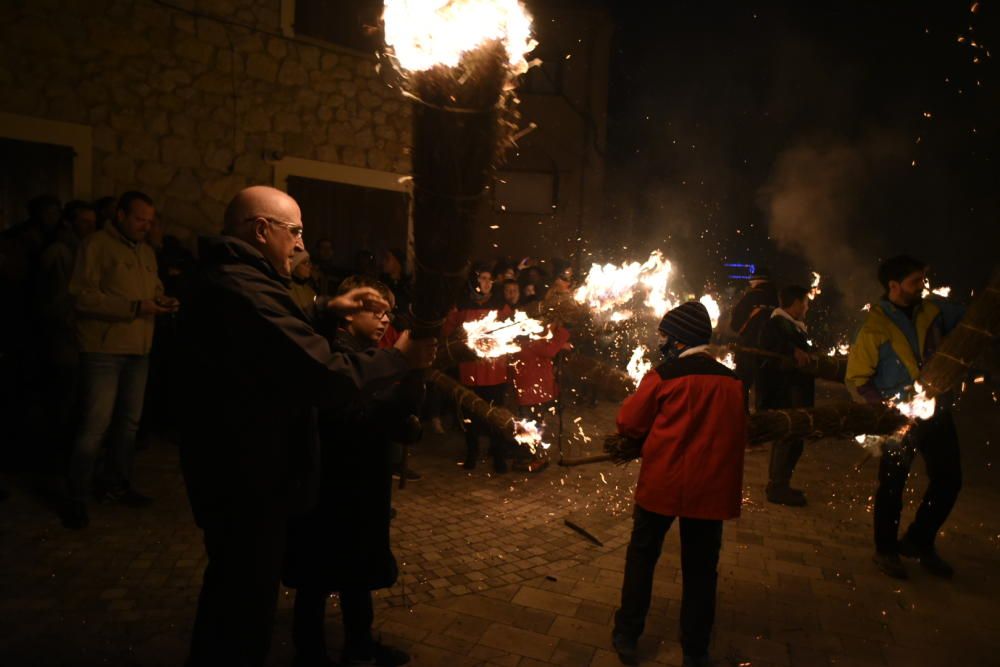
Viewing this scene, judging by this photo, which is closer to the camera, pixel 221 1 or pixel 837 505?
pixel 837 505

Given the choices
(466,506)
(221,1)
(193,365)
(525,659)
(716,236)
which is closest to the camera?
(193,365)

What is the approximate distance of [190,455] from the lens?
2549 millimetres

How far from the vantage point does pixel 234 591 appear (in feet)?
8.35

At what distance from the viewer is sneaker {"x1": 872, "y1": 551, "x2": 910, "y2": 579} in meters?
4.84

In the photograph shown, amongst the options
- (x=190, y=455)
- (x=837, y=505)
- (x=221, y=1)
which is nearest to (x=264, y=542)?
(x=190, y=455)

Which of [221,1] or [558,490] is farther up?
[221,1]

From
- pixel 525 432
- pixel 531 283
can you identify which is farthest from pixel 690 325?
pixel 531 283

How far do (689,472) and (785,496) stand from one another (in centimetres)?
380

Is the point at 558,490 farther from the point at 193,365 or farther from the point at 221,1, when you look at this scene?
the point at 221,1

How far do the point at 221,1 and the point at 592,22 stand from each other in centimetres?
1060

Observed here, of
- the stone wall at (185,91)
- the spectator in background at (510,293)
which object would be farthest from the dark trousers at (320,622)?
the stone wall at (185,91)

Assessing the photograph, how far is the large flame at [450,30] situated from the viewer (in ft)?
8.18

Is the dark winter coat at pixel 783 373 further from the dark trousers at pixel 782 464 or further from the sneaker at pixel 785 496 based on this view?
the sneaker at pixel 785 496

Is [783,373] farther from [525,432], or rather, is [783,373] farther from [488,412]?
[488,412]
